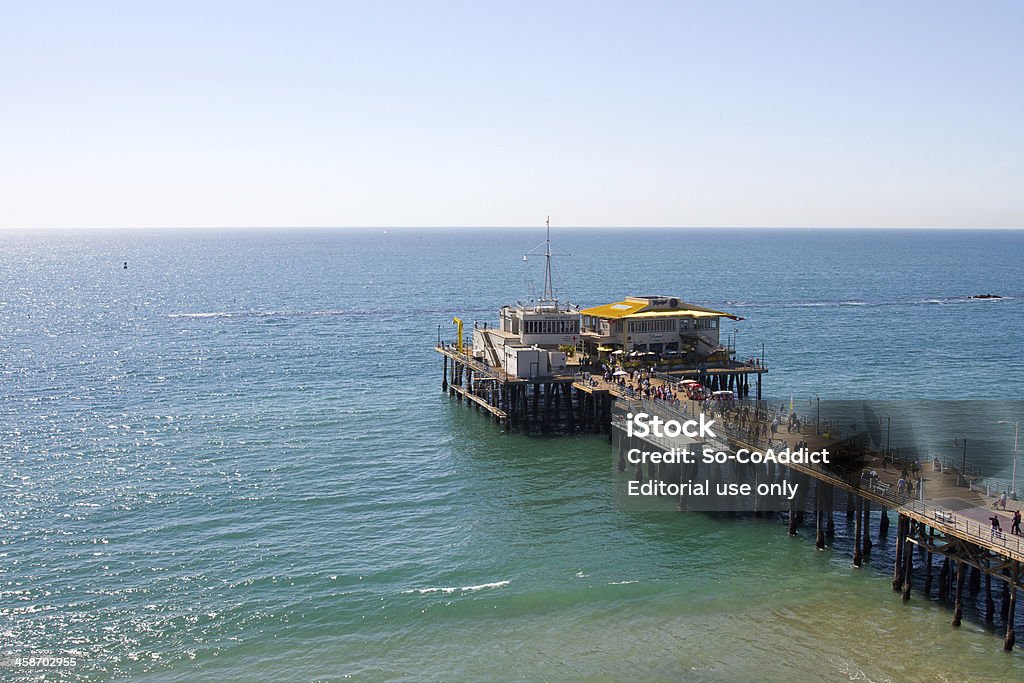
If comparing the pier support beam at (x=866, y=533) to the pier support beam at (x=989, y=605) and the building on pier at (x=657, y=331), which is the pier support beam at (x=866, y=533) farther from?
the building on pier at (x=657, y=331)

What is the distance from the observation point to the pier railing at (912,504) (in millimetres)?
36938

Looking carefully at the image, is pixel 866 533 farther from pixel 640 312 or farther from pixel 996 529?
pixel 640 312

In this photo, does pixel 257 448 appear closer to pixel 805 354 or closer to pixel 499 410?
pixel 499 410

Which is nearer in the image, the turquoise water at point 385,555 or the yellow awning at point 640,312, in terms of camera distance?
the turquoise water at point 385,555

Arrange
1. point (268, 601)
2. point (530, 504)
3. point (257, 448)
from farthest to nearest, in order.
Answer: point (257, 448), point (530, 504), point (268, 601)

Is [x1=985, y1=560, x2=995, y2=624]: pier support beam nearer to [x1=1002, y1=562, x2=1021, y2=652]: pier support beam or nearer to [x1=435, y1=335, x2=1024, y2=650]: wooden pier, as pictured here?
[x1=435, y1=335, x2=1024, y2=650]: wooden pier

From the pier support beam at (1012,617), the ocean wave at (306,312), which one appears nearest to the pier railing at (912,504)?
the pier support beam at (1012,617)

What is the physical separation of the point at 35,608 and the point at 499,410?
38.4 m

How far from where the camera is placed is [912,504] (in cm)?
4091

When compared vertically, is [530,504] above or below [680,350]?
below

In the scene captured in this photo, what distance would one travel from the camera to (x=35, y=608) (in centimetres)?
4047

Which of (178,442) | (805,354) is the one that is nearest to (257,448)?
(178,442)

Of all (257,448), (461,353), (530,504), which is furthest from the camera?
(461,353)

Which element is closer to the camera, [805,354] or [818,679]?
[818,679]
